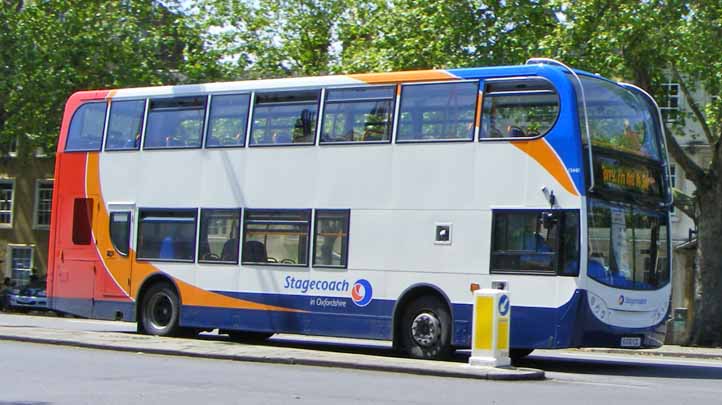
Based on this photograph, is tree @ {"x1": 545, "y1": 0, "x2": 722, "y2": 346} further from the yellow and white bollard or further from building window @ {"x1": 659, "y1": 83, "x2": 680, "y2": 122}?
the yellow and white bollard

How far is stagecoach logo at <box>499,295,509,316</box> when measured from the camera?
16484mm

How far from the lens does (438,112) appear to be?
18.7 meters

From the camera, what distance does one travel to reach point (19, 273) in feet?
176

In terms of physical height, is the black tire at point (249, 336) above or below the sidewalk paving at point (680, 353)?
above

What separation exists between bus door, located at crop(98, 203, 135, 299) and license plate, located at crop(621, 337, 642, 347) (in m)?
9.06

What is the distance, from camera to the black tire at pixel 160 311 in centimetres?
2197

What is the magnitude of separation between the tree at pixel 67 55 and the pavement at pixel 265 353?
20303mm

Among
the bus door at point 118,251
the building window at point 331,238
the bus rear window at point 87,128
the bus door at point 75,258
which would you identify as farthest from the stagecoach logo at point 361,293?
the bus rear window at point 87,128

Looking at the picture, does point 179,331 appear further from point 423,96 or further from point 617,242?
point 617,242

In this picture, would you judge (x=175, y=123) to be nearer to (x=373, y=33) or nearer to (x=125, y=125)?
(x=125, y=125)

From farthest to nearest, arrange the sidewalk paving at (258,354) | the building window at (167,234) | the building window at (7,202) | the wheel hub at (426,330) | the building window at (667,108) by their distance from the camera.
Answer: the building window at (7,202) < the building window at (667,108) < the building window at (167,234) < the wheel hub at (426,330) < the sidewalk paving at (258,354)

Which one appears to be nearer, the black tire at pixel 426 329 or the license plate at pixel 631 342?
the license plate at pixel 631 342

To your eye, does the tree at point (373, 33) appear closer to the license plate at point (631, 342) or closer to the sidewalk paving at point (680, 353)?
the sidewalk paving at point (680, 353)

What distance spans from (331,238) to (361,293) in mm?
1064
